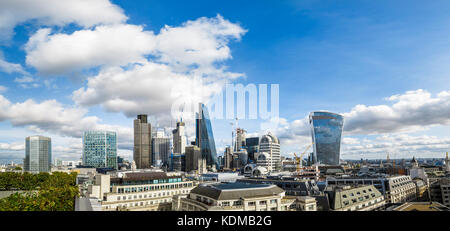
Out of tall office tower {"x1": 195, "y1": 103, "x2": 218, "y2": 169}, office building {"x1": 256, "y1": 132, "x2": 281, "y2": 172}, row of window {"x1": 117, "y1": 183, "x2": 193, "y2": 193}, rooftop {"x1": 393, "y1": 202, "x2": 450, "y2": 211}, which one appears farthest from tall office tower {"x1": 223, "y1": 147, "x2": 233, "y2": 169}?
rooftop {"x1": 393, "y1": 202, "x2": 450, "y2": 211}

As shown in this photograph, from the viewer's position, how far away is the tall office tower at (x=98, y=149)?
5502 inches

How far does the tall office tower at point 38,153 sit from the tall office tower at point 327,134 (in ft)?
316

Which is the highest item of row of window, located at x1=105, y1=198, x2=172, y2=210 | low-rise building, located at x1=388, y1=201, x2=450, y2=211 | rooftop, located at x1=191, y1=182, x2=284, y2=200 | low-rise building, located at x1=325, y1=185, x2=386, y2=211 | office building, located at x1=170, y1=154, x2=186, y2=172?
rooftop, located at x1=191, y1=182, x2=284, y2=200

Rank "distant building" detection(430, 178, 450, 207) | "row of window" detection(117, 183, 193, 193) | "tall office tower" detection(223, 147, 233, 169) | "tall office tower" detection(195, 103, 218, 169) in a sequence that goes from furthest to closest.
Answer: "tall office tower" detection(223, 147, 233, 169) < "tall office tower" detection(195, 103, 218, 169) < "distant building" detection(430, 178, 450, 207) < "row of window" detection(117, 183, 193, 193)

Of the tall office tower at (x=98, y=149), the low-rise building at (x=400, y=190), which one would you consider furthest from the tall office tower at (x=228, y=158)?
the low-rise building at (x=400, y=190)

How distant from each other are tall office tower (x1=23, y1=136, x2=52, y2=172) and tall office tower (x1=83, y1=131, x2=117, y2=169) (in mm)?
34827

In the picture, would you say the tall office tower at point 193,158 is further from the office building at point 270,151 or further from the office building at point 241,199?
the office building at point 241,199

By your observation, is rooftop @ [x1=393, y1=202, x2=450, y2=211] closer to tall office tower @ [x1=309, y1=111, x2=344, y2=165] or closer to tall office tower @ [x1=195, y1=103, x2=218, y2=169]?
tall office tower @ [x1=309, y1=111, x2=344, y2=165]

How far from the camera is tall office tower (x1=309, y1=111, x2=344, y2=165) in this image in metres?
104

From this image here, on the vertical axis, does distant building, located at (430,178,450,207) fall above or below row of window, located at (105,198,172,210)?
below

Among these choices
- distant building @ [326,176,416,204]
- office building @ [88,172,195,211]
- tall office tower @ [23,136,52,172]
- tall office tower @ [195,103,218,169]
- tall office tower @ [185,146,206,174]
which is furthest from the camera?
tall office tower @ [185,146,206,174]

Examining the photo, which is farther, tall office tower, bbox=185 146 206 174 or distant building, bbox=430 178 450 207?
tall office tower, bbox=185 146 206 174
